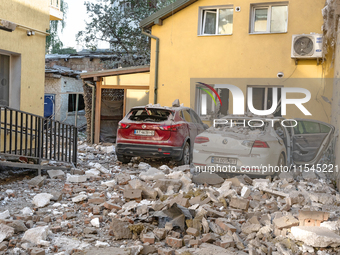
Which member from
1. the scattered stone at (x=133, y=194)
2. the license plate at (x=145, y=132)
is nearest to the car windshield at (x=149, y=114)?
the license plate at (x=145, y=132)

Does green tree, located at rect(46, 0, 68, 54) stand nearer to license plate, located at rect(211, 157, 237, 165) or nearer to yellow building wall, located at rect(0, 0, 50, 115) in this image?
yellow building wall, located at rect(0, 0, 50, 115)

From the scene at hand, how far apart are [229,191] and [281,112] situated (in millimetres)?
6088

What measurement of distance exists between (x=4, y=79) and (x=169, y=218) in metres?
6.73

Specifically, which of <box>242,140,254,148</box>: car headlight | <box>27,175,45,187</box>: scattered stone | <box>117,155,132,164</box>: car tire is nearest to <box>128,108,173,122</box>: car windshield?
<box>117,155,132,164</box>: car tire

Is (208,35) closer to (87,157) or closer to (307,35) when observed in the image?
(307,35)

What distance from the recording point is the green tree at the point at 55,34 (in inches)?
1002

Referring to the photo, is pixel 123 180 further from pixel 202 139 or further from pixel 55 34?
pixel 55 34

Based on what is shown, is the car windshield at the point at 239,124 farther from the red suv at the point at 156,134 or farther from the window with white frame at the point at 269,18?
the window with white frame at the point at 269,18

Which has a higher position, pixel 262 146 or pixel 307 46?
pixel 307 46

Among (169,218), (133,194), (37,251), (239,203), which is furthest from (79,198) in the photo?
(239,203)

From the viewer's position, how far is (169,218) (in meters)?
5.28

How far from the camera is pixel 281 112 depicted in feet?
39.9

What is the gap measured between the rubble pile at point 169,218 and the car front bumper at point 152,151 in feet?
6.29

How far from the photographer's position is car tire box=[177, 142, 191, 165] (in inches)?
403
